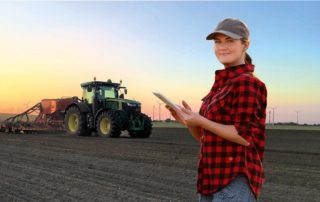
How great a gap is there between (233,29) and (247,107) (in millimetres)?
388

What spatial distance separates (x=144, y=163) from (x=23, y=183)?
12.1 ft

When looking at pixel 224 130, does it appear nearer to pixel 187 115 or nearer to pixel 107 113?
pixel 187 115

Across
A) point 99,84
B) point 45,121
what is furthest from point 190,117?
point 45,121

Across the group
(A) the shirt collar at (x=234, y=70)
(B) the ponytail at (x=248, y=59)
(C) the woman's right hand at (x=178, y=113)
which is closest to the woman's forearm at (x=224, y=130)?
(C) the woman's right hand at (x=178, y=113)

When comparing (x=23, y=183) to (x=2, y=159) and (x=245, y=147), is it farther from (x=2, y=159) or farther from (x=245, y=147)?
(x=245, y=147)

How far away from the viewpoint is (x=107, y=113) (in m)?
21.0

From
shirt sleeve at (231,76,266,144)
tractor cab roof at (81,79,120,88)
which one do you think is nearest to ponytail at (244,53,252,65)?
shirt sleeve at (231,76,266,144)

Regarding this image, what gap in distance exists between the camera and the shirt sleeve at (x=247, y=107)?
207 cm

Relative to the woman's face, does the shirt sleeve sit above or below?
below

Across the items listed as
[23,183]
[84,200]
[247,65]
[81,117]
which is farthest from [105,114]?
[247,65]

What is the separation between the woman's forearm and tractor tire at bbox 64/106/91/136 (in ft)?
69.1

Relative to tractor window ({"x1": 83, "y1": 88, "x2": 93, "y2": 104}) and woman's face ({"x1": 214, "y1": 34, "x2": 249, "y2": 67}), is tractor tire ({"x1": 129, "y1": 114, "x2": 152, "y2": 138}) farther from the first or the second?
woman's face ({"x1": 214, "y1": 34, "x2": 249, "y2": 67})

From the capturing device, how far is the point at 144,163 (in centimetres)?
1141

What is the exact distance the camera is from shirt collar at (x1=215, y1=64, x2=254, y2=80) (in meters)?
2.21
